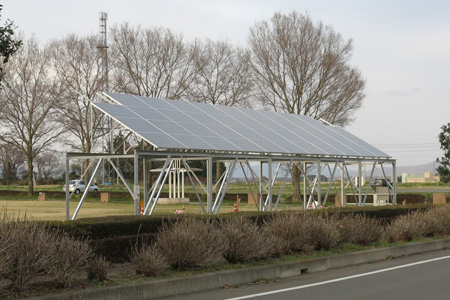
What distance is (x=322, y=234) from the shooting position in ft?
47.8

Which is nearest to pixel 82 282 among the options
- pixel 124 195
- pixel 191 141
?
pixel 191 141

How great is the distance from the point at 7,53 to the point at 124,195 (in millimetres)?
47015

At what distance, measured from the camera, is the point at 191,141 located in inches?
933

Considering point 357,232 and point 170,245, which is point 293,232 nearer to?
point 357,232

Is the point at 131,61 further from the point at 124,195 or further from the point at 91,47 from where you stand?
the point at 124,195

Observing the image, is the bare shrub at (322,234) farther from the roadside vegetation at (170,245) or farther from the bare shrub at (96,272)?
the bare shrub at (96,272)

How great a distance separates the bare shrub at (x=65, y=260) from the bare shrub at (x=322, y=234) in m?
6.04

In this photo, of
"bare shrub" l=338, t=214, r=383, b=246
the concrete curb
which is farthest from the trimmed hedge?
"bare shrub" l=338, t=214, r=383, b=246

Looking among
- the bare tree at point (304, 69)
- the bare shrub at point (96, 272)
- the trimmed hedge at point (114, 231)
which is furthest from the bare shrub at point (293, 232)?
the bare tree at point (304, 69)

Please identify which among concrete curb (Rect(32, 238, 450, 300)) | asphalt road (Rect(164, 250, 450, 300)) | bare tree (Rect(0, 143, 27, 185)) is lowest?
asphalt road (Rect(164, 250, 450, 300))

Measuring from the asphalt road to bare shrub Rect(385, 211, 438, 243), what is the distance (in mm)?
2907

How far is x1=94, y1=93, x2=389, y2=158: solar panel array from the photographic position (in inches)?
925

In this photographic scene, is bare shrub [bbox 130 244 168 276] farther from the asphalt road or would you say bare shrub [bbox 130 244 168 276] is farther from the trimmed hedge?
the trimmed hedge

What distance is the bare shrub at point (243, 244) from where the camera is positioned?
1228 centimetres
